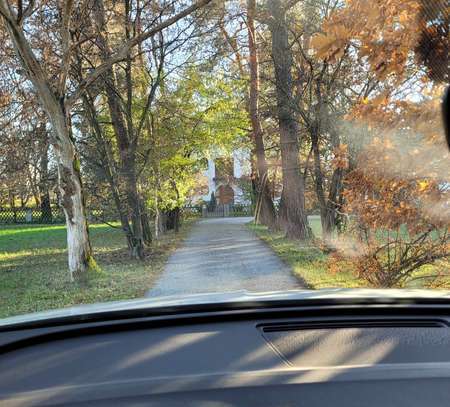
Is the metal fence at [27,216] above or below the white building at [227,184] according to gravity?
below

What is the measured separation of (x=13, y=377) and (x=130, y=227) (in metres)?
12.1

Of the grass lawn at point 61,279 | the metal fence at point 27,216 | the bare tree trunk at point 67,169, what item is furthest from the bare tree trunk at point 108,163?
the metal fence at point 27,216

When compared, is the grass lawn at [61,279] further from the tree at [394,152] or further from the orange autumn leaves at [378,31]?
the orange autumn leaves at [378,31]

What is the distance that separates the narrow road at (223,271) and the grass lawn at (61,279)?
0.41 m

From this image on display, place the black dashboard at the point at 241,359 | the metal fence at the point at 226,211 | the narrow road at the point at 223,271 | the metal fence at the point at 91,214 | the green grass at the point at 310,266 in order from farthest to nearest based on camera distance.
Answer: the metal fence at the point at 226,211
the metal fence at the point at 91,214
the narrow road at the point at 223,271
the green grass at the point at 310,266
the black dashboard at the point at 241,359

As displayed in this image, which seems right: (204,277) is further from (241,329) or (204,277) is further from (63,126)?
(241,329)

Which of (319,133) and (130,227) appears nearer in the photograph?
(319,133)

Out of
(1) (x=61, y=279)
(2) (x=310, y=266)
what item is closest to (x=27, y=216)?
(1) (x=61, y=279)

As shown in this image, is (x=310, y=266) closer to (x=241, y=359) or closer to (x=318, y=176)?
(x=318, y=176)

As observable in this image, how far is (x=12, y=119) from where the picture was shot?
11.1m

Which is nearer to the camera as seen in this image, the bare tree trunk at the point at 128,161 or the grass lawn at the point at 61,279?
the grass lawn at the point at 61,279

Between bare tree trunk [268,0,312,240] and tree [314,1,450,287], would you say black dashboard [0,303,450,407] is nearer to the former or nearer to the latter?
tree [314,1,450,287]

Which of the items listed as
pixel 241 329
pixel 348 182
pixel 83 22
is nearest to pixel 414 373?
pixel 241 329

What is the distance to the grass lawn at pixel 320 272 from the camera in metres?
6.97
